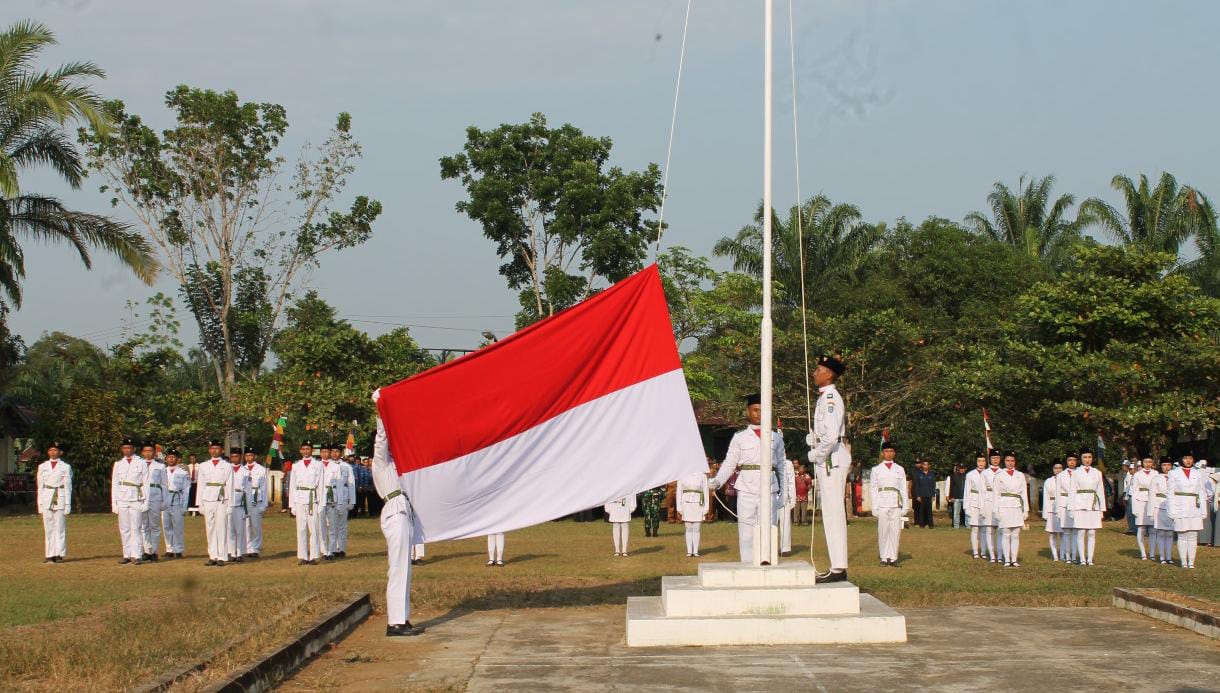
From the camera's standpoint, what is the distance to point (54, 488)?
19453 millimetres

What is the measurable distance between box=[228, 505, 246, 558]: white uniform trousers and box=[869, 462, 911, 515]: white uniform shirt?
31.1 ft

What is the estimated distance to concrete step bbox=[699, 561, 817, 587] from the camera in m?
9.69

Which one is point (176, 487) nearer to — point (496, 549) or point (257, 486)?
point (257, 486)

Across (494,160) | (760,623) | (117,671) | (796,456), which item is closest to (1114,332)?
(796,456)

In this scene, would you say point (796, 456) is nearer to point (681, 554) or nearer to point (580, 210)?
point (580, 210)

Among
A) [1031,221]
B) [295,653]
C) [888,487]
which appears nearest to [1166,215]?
[1031,221]

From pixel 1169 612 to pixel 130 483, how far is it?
14.8 m

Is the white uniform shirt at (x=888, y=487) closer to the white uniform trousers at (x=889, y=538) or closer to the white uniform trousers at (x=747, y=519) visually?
the white uniform trousers at (x=889, y=538)

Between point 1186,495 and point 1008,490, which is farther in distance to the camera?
point 1008,490

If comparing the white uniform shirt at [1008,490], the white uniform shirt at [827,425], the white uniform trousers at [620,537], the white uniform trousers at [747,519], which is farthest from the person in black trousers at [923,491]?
the white uniform shirt at [827,425]

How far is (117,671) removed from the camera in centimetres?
831

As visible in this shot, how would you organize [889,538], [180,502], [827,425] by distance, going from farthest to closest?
[180,502]
[889,538]
[827,425]

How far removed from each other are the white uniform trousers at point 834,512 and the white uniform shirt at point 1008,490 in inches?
293

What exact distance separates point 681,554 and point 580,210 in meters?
18.6
